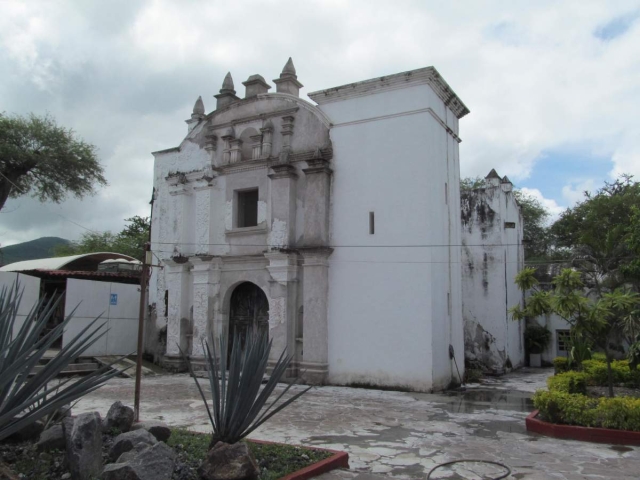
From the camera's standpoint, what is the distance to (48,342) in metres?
3.92

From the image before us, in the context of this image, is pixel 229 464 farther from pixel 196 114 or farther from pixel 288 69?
pixel 196 114

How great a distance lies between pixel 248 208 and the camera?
1605 cm

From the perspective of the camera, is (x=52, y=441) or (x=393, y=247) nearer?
(x=52, y=441)

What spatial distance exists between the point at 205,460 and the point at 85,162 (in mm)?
17420

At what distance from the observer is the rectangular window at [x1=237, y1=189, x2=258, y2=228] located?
1577 cm

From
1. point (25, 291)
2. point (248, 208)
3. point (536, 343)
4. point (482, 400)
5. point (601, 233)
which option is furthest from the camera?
point (601, 233)

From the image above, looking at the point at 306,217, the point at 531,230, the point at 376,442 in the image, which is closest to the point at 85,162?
the point at 306,217

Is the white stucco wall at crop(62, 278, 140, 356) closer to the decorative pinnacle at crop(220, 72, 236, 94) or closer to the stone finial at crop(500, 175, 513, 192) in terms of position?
the decorative pinnacle at crop(220, 72, 236, 94)

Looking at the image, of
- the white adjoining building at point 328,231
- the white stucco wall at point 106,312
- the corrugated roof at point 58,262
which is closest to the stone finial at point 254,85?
the white adjoining building at point 328,231

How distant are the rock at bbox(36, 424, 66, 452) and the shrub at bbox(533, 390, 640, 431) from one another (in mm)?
6646

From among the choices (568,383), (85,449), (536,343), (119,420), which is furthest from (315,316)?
(536,343)

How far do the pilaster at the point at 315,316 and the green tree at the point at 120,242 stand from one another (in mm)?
20703

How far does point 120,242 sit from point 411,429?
32.5 m

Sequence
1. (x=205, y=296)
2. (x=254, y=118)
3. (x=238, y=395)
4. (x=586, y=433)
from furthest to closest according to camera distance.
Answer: (x=254, y=118), (x=205, y=296), (x=586, y=433), (x=238, y=395)
